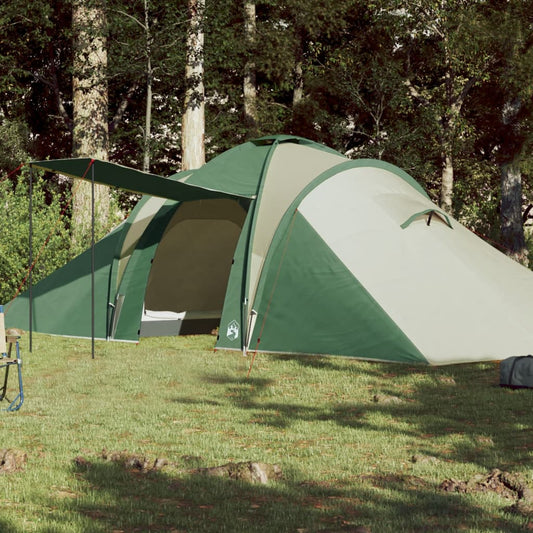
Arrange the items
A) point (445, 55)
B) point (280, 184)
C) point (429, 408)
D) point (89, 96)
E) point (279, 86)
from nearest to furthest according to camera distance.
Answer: point (429, 408), point (280, 184), point (89, 96), point (445, 55), point (279, 86)

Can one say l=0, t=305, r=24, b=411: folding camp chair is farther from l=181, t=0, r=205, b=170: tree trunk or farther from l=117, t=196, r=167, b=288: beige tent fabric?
l=181, t=0, r=205, b=170: tree trunk

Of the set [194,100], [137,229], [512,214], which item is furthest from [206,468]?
[512,214]

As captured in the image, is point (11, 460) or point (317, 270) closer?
point (11, 460)

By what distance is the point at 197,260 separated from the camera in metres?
13.6

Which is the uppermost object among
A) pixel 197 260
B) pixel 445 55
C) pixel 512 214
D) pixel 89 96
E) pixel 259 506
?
pixel 445 55

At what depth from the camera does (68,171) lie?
33.7ft

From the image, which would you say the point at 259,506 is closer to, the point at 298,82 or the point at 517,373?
the point at 517,373

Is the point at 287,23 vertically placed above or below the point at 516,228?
above

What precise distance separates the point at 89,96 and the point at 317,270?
394 inches

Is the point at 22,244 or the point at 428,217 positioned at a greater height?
the point at 428,217

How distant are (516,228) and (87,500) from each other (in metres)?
17.2

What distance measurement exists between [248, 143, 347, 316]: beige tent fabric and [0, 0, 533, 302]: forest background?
519 centimetres

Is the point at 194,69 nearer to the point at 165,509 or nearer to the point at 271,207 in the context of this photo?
the point at 271,207

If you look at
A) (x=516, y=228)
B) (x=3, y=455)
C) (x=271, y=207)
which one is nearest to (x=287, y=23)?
(x=516, y=228)
